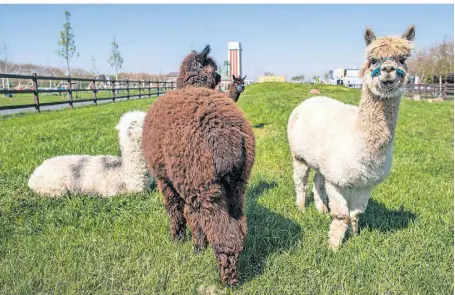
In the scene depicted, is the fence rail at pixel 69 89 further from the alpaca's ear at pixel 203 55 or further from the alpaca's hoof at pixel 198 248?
the alpaca's hoof at pixel 198 248

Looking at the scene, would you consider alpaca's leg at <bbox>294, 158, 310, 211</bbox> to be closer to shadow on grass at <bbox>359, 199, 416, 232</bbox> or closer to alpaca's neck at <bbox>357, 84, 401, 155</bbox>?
→ shadow on grass at <bbox>359, 199, 416, 232</bbox>

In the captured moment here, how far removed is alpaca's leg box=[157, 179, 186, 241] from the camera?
339cm

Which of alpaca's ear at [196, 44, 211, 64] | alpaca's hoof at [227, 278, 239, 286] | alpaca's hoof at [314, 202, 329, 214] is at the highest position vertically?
alpaca's ear at [196, 44, 211, 64]

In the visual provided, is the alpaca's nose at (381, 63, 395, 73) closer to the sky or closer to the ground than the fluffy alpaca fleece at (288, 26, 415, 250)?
closer to the sky

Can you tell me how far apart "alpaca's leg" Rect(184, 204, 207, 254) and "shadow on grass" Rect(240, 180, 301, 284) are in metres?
0.38

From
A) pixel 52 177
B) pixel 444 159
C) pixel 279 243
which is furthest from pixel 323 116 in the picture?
pixel 444 159

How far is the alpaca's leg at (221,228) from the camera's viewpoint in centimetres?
262

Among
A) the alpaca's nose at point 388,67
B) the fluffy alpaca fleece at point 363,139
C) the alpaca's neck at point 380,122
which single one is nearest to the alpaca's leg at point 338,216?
the fluffy alpaca fleece at point 363,139

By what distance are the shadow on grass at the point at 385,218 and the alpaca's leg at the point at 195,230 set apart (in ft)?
6.32

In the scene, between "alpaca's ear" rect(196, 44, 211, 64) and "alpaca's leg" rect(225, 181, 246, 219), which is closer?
"alpaca's leg" rect(225, 181, 246, 219)

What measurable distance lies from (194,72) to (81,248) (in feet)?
6.47

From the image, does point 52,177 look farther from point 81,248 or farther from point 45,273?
point 45,273

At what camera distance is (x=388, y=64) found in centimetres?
309

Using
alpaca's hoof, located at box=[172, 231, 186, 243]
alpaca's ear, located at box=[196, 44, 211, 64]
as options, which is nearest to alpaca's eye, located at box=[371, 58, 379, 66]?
alpaca's ear, located at box=[196, 44, 211, 64]
